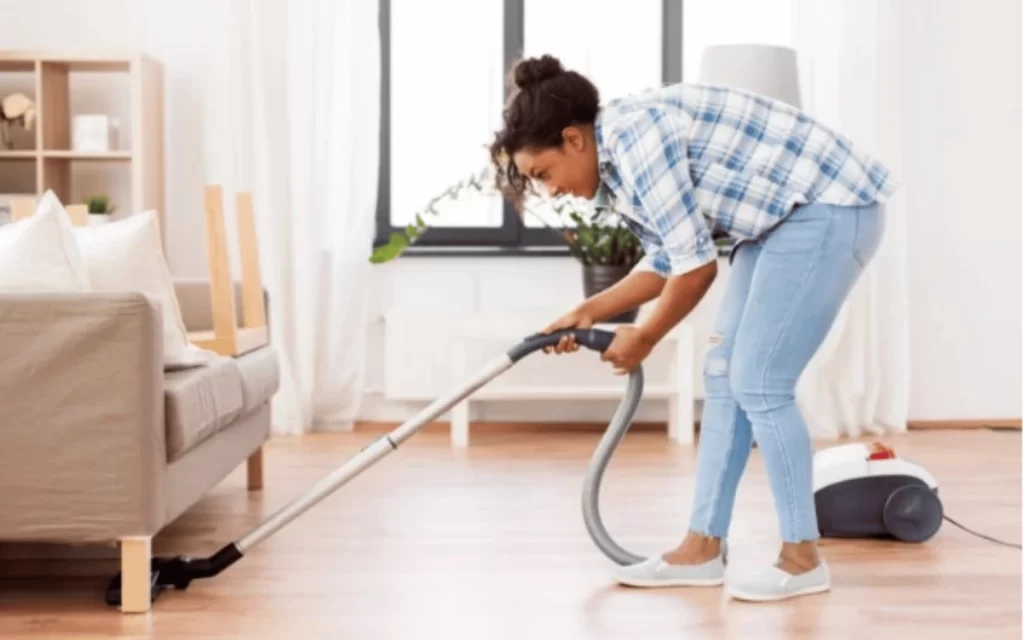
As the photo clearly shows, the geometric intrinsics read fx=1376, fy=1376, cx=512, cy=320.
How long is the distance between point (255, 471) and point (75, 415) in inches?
54.5

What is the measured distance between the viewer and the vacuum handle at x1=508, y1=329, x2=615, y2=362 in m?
2.32

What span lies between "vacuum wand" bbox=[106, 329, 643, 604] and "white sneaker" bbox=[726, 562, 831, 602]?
0.81 ft

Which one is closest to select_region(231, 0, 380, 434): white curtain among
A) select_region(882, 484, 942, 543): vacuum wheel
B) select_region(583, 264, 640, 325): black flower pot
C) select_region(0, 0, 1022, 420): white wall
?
select_region(0, 0, 1022, 420): white wall

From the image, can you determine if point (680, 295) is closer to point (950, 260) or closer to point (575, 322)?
point (575, 322)

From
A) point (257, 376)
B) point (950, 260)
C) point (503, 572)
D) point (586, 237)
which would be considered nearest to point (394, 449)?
point (503, 572)

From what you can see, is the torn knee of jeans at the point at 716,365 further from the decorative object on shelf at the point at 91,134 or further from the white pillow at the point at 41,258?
the decorative object on shelf at the point at 91,134

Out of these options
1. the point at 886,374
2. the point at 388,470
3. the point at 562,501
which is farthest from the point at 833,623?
the point at 886,374

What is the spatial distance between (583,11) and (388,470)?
6.68 feet

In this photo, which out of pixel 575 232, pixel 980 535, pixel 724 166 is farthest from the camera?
pixel 575 232

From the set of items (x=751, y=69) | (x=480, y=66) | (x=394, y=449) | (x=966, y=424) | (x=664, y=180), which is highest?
(x=480, y=66)

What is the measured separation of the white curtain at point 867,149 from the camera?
15.7ft

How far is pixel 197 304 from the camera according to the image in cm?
376

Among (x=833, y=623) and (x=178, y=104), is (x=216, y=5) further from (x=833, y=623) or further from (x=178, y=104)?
(x=833, y=623)

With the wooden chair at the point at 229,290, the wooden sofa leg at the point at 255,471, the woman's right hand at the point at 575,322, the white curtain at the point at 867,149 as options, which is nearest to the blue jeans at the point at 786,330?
the woman's right hand at the point at 575,322
